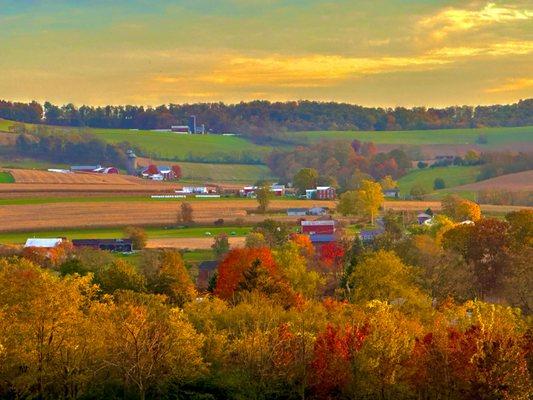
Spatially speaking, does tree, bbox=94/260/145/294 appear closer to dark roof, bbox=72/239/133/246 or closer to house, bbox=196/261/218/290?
house, bbox=196/261/218/290

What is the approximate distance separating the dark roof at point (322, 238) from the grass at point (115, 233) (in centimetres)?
732

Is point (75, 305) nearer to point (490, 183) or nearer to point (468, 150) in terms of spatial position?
point (490, 183)

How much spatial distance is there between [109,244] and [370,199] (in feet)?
127

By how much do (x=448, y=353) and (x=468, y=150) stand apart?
536 feet

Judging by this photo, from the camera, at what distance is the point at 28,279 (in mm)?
47156

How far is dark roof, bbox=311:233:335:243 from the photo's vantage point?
351ft

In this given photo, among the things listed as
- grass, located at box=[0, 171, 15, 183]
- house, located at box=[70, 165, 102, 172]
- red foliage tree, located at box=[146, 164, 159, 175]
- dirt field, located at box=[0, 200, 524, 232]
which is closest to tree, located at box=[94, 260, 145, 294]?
dirt field, located at box=[0, 200, 524, 232]

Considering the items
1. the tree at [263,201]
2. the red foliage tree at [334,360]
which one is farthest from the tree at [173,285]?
the tree at [263,201]

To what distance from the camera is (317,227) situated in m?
113

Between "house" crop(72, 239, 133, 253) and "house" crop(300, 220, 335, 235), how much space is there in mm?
20289

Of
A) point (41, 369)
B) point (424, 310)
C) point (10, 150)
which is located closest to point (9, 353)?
point (41, 369)

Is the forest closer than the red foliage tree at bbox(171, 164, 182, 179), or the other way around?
the forest

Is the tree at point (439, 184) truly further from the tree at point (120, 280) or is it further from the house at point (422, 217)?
the tree at point (120, 280)

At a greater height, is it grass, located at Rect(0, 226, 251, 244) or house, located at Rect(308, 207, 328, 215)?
grass, located at Rect(0, 226, 251, 244)
